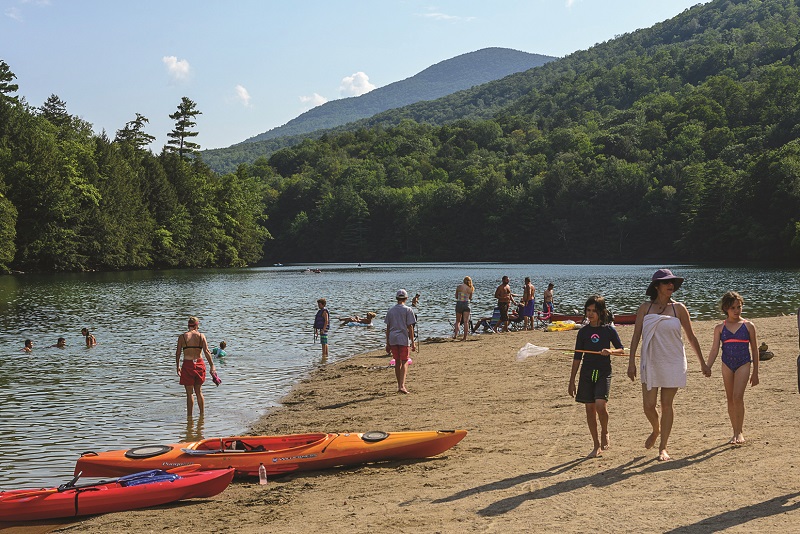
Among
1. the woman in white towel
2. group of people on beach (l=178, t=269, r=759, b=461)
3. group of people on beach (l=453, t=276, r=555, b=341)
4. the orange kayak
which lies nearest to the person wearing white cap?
the orange kayak

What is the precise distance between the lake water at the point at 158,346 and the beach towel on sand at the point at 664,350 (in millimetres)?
7315

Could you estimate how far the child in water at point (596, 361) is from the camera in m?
9.34

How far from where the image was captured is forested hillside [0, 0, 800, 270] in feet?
276

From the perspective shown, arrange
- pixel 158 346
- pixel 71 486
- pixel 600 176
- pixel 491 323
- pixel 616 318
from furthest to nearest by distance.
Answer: pixel 600 176, pixel 491 323, pixel 616 318, pixel 158 346, pixel 71 486

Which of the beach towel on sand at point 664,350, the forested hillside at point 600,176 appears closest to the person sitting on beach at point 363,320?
the beach towel on sand at point 664,350

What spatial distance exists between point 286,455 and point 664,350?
475 cm

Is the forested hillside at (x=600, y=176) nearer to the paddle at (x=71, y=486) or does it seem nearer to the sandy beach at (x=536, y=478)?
the sandy beach at (x=536, y=478)

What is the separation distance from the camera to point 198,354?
14242 mm

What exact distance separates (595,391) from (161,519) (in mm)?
5031

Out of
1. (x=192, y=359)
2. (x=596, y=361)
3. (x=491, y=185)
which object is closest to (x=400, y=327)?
(x=192, y=359)

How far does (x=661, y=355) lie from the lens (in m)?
8.91

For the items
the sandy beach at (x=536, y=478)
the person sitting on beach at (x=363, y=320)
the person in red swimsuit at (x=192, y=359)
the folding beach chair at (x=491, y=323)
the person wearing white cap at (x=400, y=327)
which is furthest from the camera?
the person sitting on beach at (x=363, y=320)

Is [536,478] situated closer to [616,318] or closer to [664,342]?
[664,342]

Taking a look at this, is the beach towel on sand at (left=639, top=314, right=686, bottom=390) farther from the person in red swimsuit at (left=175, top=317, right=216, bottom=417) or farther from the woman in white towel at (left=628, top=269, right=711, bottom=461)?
the person in red swimsuit at (left=175, top=317, right=216, bottom=417)
